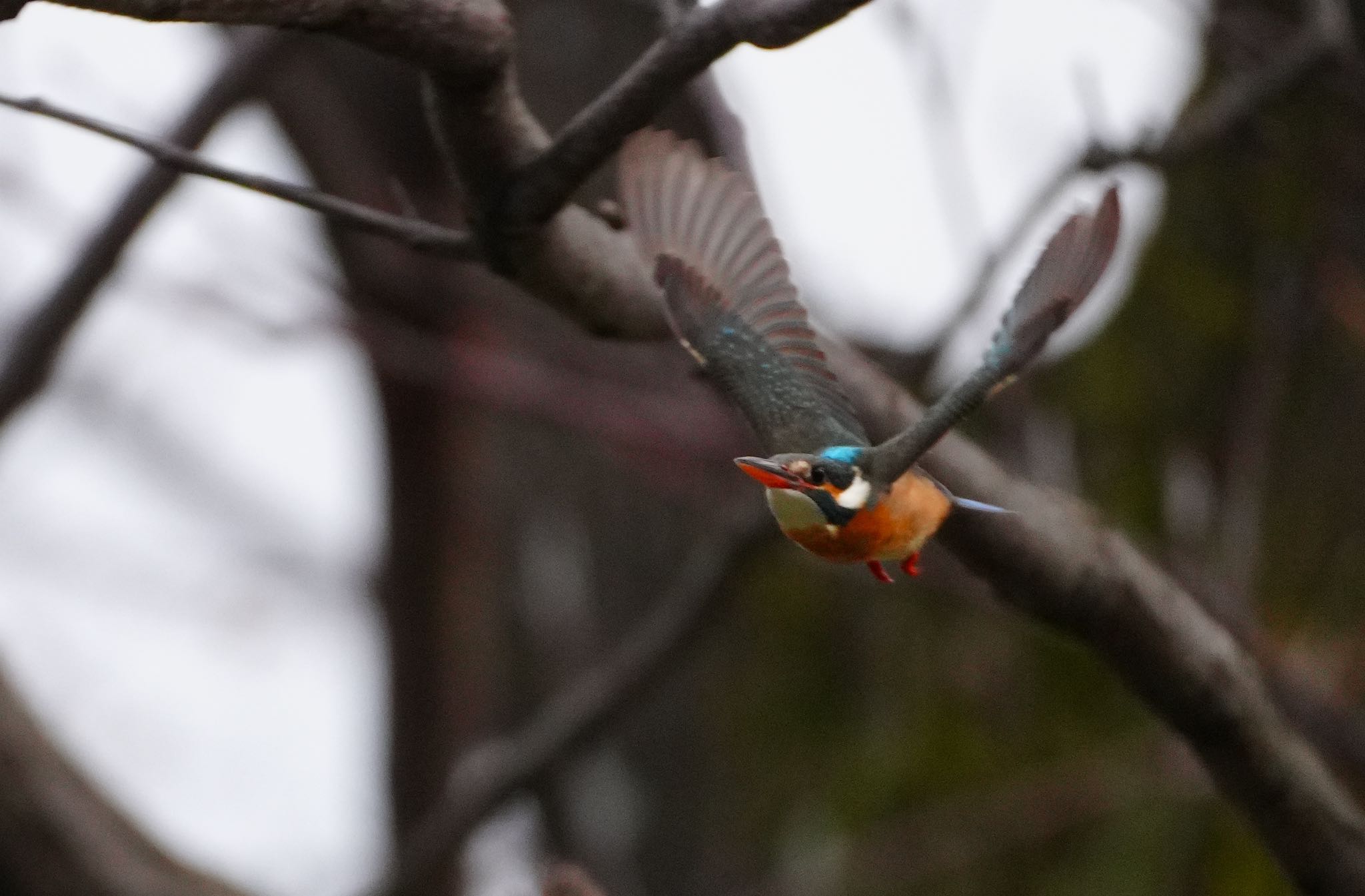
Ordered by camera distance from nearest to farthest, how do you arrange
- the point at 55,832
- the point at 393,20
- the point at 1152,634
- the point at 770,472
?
the point at 770,472 → the point at 393,20 → the point at 1152,634 → the point at 55,832

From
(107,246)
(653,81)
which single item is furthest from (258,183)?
(107,246)

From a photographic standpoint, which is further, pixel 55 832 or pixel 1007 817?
pixel 1007 817

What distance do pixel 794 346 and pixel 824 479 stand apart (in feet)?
0.89

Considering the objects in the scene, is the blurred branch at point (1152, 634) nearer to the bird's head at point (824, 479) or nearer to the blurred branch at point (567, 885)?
the bird's head at point (824, 479)

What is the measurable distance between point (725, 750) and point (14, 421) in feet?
6.70

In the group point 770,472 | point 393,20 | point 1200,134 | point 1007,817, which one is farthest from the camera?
point 1007,817

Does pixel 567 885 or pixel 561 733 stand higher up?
pixel 567 885

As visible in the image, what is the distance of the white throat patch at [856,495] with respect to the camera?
0.93m

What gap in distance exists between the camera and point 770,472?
0.90m

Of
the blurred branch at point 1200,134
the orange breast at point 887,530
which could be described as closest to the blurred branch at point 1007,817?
the blurred branch at point 1200,134

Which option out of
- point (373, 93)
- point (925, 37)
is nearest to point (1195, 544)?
point (925, 37)

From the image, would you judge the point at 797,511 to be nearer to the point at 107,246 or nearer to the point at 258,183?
the point at 258,183

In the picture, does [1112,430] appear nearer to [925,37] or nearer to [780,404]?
[925,37]

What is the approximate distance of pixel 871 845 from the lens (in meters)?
2.87
